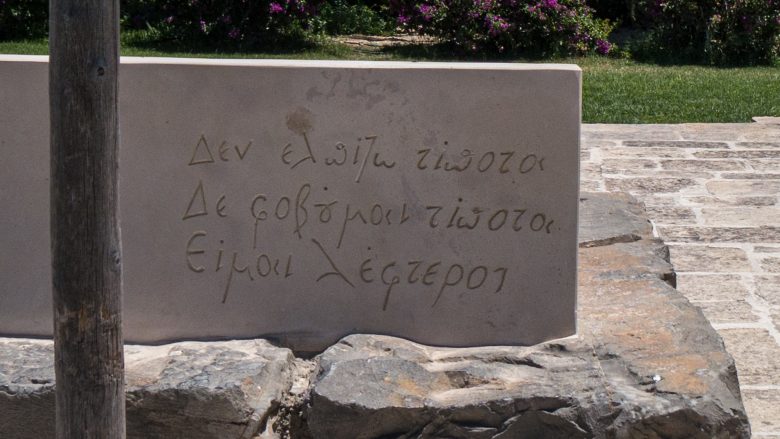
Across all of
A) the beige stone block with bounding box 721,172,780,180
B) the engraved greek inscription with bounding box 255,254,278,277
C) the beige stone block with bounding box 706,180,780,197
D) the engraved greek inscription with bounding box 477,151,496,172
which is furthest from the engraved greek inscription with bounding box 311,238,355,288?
the beige stone block with bounding box 721,172,780,180

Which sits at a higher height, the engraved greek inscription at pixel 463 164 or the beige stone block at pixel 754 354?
the engraved greek inscription at pixel 463 164

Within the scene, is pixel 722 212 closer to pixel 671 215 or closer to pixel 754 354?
pixel 671 215

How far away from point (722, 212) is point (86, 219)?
14.7ft

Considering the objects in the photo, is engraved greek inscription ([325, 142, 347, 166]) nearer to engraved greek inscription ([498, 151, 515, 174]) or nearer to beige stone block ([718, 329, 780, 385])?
engraved greek inscription ([498, 151, 515, 174])

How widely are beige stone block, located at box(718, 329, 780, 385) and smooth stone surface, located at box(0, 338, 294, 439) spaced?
1702 mm

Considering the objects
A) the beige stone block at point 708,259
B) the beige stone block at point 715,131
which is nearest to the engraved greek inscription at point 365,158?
the beige stone block at point 708,259

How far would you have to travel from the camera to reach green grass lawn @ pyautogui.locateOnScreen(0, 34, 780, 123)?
316 inches

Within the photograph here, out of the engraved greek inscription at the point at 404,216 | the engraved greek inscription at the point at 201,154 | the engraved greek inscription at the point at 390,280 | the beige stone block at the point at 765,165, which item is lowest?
the beige stone block at the point at 765,165

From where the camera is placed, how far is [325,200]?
9.70 feet

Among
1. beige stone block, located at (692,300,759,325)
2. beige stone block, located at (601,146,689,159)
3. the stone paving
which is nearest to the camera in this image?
the stone paving

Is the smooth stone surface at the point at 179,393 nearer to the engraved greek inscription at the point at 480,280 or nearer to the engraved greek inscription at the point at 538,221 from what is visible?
the engraved greek inscription at the point at 480,280

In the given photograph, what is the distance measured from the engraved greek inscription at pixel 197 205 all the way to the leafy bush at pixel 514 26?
25.7ft

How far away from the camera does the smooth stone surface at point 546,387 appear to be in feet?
8.66

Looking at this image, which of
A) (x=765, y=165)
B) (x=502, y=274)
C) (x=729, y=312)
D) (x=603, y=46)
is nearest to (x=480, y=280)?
(x=502, y=274)
